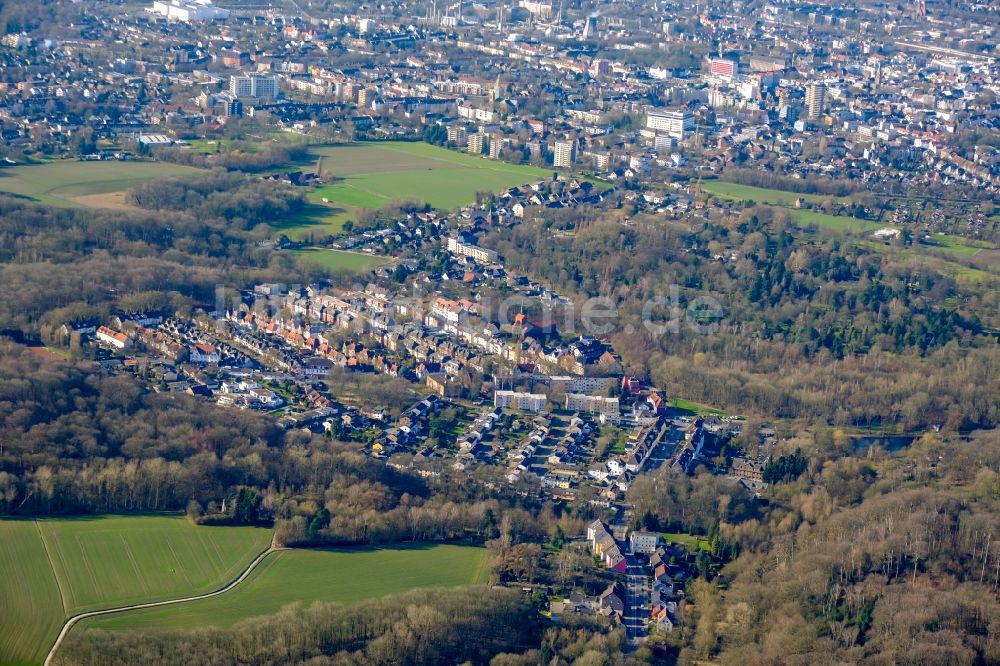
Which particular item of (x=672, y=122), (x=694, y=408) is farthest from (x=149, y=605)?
(x=672, y=122)

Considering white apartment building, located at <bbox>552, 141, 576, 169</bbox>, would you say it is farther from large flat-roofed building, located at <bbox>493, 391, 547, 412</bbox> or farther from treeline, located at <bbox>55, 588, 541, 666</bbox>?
treeline, located at <bbox>55, 588, 541, 666</bbox>

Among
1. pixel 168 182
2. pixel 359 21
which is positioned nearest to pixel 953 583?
pixel 168 182

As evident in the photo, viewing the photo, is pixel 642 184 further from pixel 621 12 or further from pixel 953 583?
pixel 621 12

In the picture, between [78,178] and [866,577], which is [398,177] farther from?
[866,577]

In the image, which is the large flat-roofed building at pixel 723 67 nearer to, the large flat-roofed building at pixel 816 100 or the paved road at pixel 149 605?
the large flat-roofed building at pixel 816 100

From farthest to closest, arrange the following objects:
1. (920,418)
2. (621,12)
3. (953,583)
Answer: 1. (621,12)
2. (920,418)
3. (953,583)
